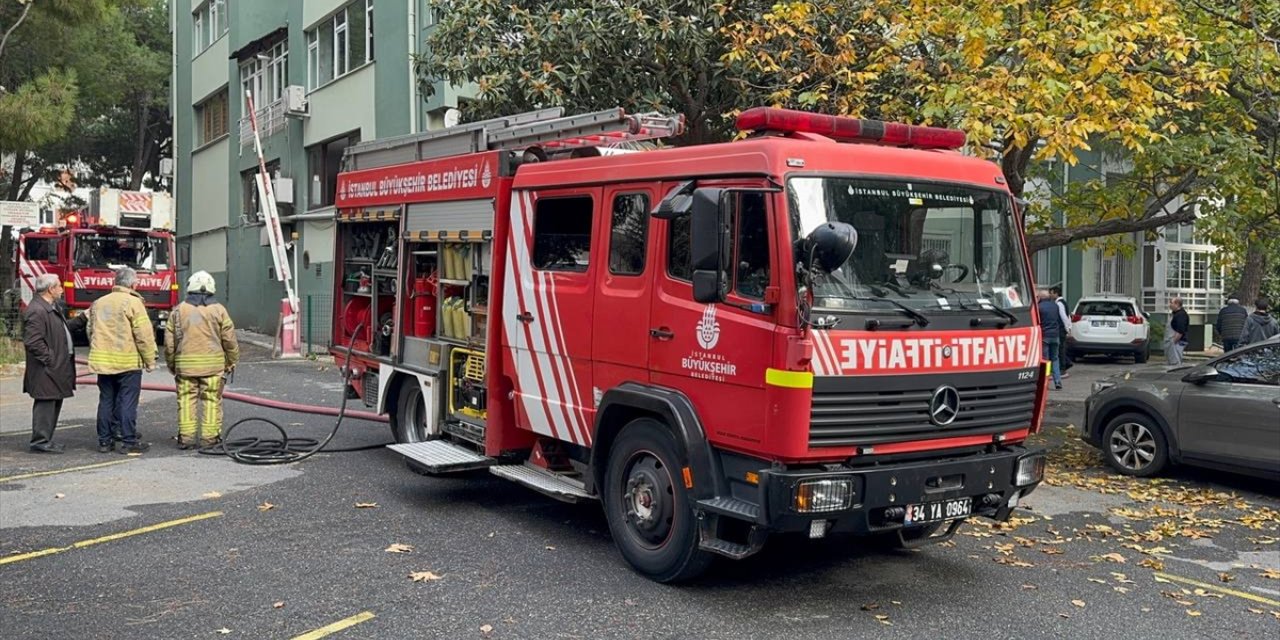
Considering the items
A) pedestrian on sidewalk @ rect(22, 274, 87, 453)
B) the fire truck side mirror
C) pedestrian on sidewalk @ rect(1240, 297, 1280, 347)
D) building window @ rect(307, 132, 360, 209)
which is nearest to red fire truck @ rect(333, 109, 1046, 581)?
the fire truck side mirror

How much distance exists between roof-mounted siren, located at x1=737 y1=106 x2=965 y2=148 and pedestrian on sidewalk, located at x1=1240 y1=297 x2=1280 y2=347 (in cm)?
1081

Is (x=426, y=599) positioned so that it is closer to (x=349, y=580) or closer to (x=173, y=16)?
(x=349, y=580)

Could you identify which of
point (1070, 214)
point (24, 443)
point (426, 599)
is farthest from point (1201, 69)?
point (24, 443)

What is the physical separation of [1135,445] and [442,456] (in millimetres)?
6231

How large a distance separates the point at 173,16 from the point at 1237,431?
35484mm

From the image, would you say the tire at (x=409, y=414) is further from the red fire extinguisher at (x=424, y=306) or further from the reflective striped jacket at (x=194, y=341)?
the reflective striped jacket at (x=194, y=341)

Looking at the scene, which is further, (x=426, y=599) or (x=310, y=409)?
(x=310, y=409)

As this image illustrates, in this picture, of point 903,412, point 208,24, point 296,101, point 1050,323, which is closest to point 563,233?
point 903,412

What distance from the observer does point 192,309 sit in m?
9.98

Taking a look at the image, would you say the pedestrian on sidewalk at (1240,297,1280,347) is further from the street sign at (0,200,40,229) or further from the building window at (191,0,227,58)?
the building window at (191,0,227,58)

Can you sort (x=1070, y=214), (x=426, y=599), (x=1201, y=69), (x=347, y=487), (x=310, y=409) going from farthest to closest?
(x=1070, y=214) < (x=310, y=409) < (x=1201, y=69) < (x=347, y=487) < (x=426, y=599)

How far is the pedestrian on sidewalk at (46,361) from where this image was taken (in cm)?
976

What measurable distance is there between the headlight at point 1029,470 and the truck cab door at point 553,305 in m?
2.55

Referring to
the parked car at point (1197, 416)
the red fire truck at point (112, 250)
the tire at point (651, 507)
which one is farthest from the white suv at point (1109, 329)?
the red fire truck at point (112, 250)
